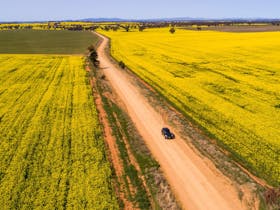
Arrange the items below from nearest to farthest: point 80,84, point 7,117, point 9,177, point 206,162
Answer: point 9,177 < point 206,162 < point 7,117 < point 80,84

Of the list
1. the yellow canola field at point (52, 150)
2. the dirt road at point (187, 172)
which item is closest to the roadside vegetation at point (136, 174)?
the dirt road at point (187, 172)

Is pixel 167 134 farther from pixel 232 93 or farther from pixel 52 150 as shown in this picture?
pixel 232 93

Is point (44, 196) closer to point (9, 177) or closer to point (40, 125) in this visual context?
Result: point (9, 177)

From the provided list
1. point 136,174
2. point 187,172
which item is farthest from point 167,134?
point 136,174

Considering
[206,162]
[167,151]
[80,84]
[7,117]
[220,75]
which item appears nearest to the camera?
[206,162]

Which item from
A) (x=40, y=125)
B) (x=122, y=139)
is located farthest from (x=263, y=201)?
(x=40, y=125)

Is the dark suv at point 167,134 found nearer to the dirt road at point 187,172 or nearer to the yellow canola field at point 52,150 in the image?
the dirt road at point 187,172
